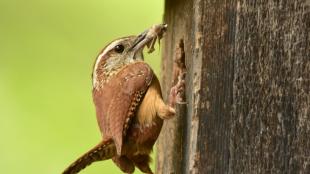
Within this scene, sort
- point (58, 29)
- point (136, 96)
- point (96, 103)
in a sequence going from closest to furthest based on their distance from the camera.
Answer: point (136, 96) → point (96, 103) → point (58, 29)

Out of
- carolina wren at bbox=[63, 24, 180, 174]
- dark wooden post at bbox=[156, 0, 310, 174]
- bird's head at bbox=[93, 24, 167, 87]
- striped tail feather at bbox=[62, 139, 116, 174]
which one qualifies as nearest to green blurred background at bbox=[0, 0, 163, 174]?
bird's head at bbox=[93, 24, 167, 87]

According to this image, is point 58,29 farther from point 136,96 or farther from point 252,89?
point 252,89

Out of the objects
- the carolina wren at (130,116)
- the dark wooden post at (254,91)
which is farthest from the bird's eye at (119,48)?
the dark wooden post at (254,91)

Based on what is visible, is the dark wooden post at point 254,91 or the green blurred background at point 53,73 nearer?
the dark wooden post at point 254,91

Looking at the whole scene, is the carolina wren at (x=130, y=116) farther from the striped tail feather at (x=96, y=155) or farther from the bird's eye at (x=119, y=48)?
the bird's eye at (x=119, y=48)

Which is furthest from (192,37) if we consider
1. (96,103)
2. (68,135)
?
(68,135)
